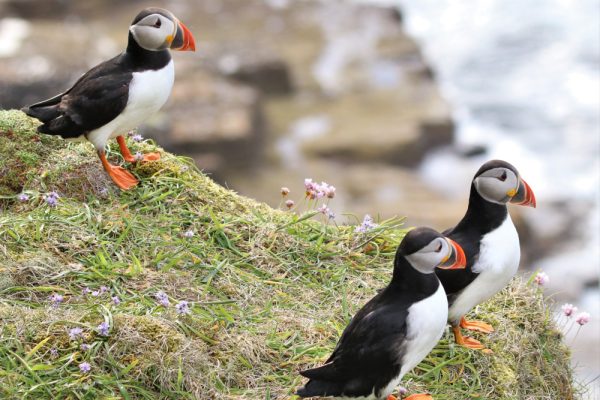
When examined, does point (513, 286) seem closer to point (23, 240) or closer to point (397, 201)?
point (23, 240)

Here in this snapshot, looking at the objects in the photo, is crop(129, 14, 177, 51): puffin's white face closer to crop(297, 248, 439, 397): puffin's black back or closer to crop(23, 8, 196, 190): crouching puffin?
crop(23, 8, 196, 190): crouching puffin

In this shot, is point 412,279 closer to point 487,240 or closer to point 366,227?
point 487,240

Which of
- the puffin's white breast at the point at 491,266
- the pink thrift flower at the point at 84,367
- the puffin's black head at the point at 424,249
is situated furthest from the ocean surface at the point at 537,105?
the pink thrift flower at the point at 84,367

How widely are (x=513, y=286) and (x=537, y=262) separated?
603cm

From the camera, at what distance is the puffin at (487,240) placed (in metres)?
4.06

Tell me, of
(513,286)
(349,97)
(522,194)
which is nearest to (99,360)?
(522,194)

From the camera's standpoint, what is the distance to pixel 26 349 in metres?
3.80

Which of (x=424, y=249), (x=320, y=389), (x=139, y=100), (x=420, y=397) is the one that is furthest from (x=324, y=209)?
(x=320, y=389)

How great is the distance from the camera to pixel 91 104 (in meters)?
4.64

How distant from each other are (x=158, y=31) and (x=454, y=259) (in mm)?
1906

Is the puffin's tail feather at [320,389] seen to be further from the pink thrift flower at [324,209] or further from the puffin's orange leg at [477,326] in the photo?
the pink thrift flower at [324,209]

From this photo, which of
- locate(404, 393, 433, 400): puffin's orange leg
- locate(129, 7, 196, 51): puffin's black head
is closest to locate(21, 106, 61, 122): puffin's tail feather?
locate(129, 7, 196, 51): puffin's black head

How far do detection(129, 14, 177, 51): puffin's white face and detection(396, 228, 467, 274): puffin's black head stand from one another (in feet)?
5.74

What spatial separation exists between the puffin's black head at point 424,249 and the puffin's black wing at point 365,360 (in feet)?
0.58
